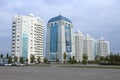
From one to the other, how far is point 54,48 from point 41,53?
10.4 metres

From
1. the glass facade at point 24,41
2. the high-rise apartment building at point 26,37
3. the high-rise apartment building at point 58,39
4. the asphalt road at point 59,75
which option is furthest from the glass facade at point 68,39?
the asphalt road at point 59,75

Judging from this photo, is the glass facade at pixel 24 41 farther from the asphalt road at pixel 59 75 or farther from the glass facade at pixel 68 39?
the asphalt road at pixel 59 75

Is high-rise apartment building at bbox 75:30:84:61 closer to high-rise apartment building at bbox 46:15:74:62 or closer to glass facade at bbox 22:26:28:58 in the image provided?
high-rise apartment building at bbox 46:15:74:62

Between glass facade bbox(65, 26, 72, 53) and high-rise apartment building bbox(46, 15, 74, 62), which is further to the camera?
glass facade bbox(65, 26, 72, 53)

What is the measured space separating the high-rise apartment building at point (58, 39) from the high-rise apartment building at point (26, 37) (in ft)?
24.6

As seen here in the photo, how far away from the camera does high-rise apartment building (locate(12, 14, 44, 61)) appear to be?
14862 centimetres

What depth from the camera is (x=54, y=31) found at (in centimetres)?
16200

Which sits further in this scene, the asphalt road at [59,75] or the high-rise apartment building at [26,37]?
the high-rise apartment building at [26,37]

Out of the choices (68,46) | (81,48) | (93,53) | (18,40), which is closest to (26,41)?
(18,40)

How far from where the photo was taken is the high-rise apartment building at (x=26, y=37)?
148625 mm

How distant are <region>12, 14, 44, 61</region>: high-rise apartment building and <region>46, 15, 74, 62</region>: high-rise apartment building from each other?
24.6 ft

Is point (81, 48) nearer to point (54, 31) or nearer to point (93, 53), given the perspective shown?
point (93, 53)

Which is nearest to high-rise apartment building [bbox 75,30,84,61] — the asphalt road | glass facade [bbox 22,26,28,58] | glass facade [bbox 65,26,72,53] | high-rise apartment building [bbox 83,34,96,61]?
high-rise apartment building [bbox 83,34,96,61]

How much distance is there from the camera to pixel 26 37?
6019 inches
